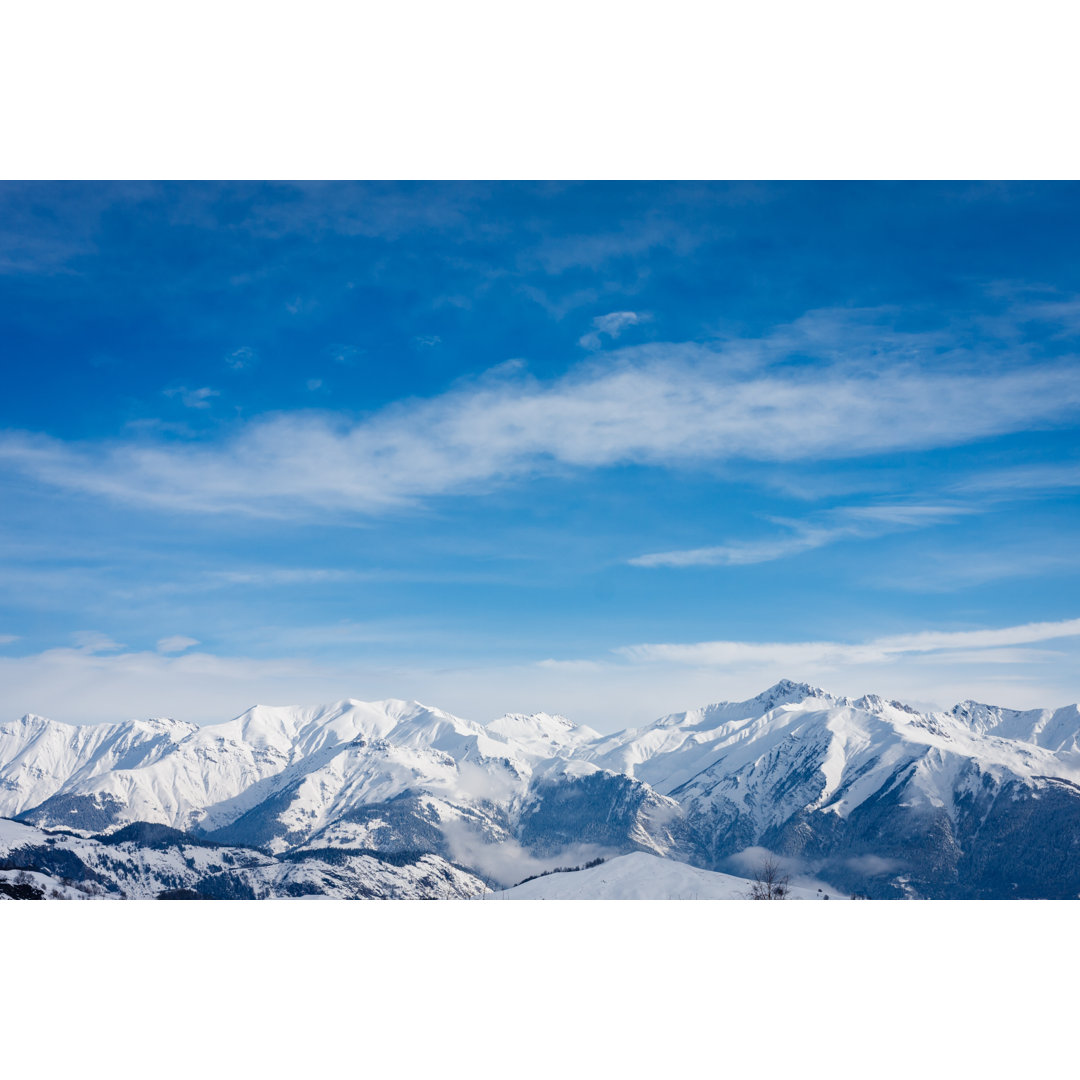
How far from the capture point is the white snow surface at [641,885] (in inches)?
1720

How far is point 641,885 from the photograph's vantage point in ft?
147

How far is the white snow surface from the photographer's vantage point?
4369cm
